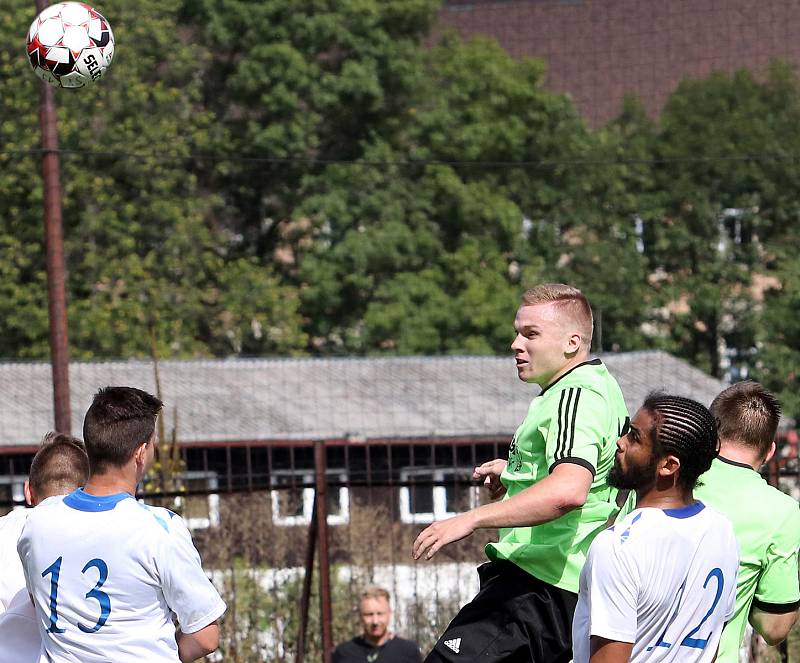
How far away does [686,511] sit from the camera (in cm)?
329

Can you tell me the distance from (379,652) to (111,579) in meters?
4.55

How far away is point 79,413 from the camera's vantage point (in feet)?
78.6

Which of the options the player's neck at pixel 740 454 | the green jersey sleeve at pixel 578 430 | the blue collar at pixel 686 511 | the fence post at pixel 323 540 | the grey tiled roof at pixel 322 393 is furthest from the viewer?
the grey tiled roof at pixel 322 393

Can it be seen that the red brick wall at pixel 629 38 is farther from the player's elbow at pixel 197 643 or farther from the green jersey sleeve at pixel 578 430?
the player's elbow at pixel 197 643

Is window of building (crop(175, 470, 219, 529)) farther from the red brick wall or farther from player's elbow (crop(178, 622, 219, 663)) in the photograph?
the red brick wall

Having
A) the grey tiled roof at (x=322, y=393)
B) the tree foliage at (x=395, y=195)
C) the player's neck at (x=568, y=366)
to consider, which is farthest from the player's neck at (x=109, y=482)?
the tree foliage at (x=395, y=195)

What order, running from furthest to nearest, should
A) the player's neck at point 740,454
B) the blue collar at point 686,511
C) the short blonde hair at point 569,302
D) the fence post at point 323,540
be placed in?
the fence post at point 323,540 → the short blonde hair at point 569,302 → the player's neck at point 740,454 → the blue collar at point 686,511

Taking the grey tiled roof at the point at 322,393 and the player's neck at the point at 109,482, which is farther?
the grey tiled roof at the point at 322,393

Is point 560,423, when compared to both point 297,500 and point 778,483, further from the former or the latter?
point 297,500

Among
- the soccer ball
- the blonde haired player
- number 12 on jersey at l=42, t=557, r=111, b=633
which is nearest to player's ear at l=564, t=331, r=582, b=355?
the blonde haired player

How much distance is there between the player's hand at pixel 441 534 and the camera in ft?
11.3

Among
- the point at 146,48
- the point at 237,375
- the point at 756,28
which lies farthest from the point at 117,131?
the point at 756,28

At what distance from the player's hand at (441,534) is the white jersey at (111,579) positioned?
635 mm

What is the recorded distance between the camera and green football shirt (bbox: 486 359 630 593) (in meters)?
3.78
